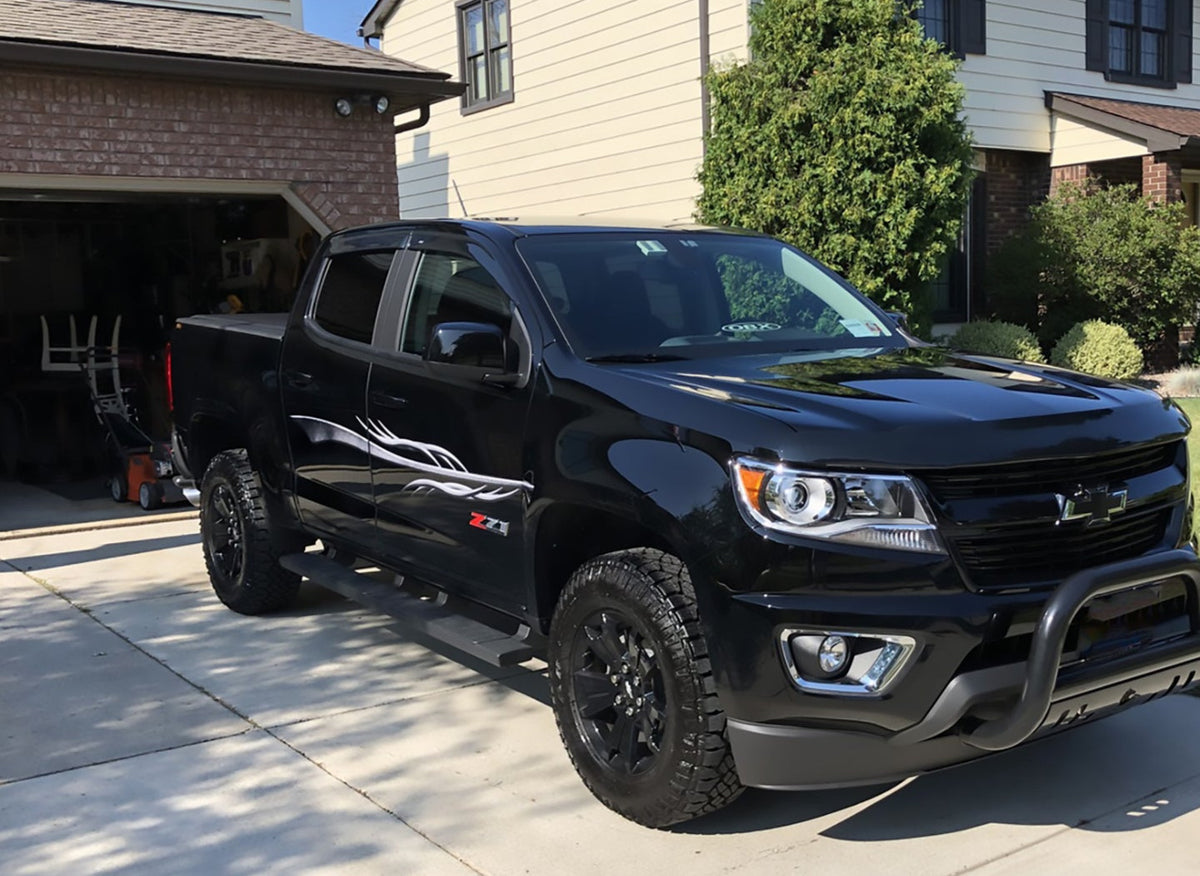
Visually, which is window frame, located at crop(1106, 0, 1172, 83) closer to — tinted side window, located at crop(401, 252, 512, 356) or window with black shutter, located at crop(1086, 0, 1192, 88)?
window with black shutter, located at crop(1086, 0, 1192, 88)

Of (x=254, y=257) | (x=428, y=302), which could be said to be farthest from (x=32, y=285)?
(x=428, y=302)

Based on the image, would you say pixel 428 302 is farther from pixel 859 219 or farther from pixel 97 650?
pixel 859 219

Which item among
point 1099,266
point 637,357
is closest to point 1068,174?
point 1099,266

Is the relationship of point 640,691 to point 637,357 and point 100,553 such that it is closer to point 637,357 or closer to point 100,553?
point 637,357

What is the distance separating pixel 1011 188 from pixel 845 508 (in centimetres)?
1476

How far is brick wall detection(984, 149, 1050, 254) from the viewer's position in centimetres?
1659

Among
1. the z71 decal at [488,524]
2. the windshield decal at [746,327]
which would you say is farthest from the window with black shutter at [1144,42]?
the z71 decal at [488,524]

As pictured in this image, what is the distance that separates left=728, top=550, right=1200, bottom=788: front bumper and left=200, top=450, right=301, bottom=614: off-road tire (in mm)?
3495

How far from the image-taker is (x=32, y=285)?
1612cm

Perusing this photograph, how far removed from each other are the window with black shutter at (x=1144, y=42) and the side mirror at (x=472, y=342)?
15.6 metres

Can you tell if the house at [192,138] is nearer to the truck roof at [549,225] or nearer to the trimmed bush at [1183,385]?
the truck roof at [549,225]

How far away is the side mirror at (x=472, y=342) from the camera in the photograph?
14.3ft

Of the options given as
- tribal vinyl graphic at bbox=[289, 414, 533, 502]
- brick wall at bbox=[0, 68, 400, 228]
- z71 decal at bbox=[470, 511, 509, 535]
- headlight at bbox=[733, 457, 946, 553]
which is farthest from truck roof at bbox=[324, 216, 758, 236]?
brick wall at bbox=[0, 68, 400, 228]

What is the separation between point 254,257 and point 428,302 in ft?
28.7
